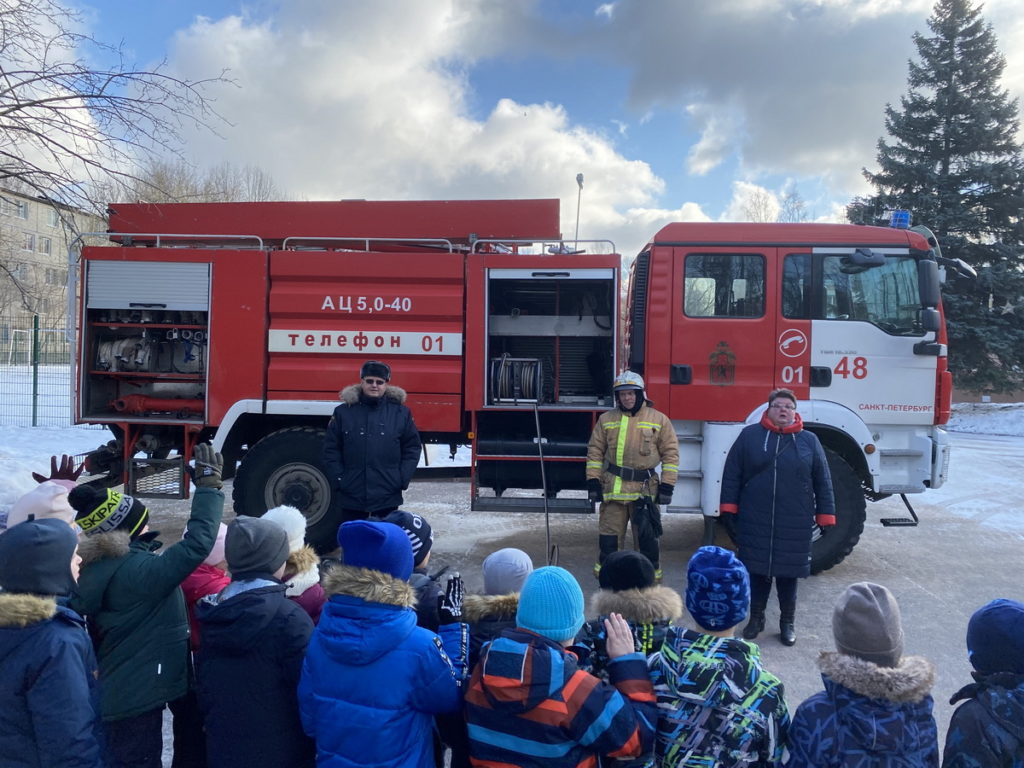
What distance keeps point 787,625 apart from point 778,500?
823 mm

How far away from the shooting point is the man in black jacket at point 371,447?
17.6 feet

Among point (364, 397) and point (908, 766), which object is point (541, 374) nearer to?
point (364, 397)

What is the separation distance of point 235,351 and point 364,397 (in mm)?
1659

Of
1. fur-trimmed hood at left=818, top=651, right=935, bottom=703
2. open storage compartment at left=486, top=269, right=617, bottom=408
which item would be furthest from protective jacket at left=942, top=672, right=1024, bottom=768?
open storage compartment at left=486, top=269, right=617, bottom=408

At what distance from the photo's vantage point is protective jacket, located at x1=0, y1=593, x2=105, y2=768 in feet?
6.55

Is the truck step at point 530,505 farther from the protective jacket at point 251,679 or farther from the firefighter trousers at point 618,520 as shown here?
the protective jacket at point 251,679

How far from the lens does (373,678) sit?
205cm

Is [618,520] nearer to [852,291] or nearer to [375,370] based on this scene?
[375,370]

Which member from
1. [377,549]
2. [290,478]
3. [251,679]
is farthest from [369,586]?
[290,478]

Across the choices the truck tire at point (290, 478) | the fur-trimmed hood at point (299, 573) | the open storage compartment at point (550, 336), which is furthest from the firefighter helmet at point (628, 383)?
the fur-trimmed hood at point (299, 573)

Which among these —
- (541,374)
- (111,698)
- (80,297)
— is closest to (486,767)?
(111,698)

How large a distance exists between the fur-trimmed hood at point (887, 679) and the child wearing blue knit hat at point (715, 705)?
183mm

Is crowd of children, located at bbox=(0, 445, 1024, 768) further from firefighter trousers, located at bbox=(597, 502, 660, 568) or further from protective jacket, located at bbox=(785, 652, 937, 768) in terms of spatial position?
firefighter trousers, located at bbox=(597, 502, 660, 568)

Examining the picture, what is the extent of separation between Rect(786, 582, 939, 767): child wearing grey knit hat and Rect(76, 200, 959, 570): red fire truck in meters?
4.01
